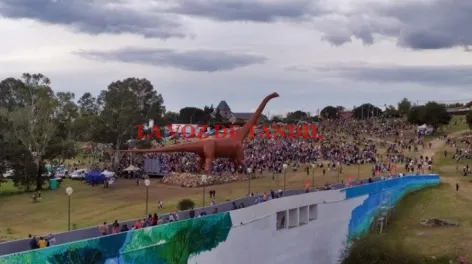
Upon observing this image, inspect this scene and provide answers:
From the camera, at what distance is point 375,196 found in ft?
150

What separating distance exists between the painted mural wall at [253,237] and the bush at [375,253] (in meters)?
2.87

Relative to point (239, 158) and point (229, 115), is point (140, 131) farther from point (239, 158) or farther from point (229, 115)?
point (229, 115)

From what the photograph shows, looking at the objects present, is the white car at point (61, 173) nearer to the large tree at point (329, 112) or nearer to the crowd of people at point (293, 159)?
the crowd of people at point (293, 159)

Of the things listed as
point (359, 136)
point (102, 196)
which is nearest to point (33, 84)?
point (102, 196)

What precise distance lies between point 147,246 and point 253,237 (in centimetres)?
852

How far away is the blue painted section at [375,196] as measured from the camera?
137ft

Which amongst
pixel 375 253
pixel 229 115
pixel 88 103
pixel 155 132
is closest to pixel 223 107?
pixel 229 115

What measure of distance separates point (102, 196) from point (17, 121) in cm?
1614

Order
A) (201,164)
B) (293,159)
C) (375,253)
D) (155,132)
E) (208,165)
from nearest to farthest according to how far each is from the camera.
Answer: (375,253) → (208,165) → (201,164) → (293,159) → (155,132)

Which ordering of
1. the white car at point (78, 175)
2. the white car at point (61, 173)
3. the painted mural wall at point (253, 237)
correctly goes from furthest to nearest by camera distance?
the white car at point (61, 173) → the white car at point (78, 175) → the painted mural wall at point (253, 237)

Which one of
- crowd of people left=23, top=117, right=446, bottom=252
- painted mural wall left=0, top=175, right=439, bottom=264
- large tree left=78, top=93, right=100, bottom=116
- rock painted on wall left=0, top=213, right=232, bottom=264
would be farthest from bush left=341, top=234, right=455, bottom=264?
large tree left=78, top=93, right=100, bottom=116

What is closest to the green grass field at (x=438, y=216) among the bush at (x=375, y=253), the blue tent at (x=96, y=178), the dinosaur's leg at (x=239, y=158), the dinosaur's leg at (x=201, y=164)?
the bush at (x=375, y=253)

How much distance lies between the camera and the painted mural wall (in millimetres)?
19984

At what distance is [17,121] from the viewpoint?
5859 cm
